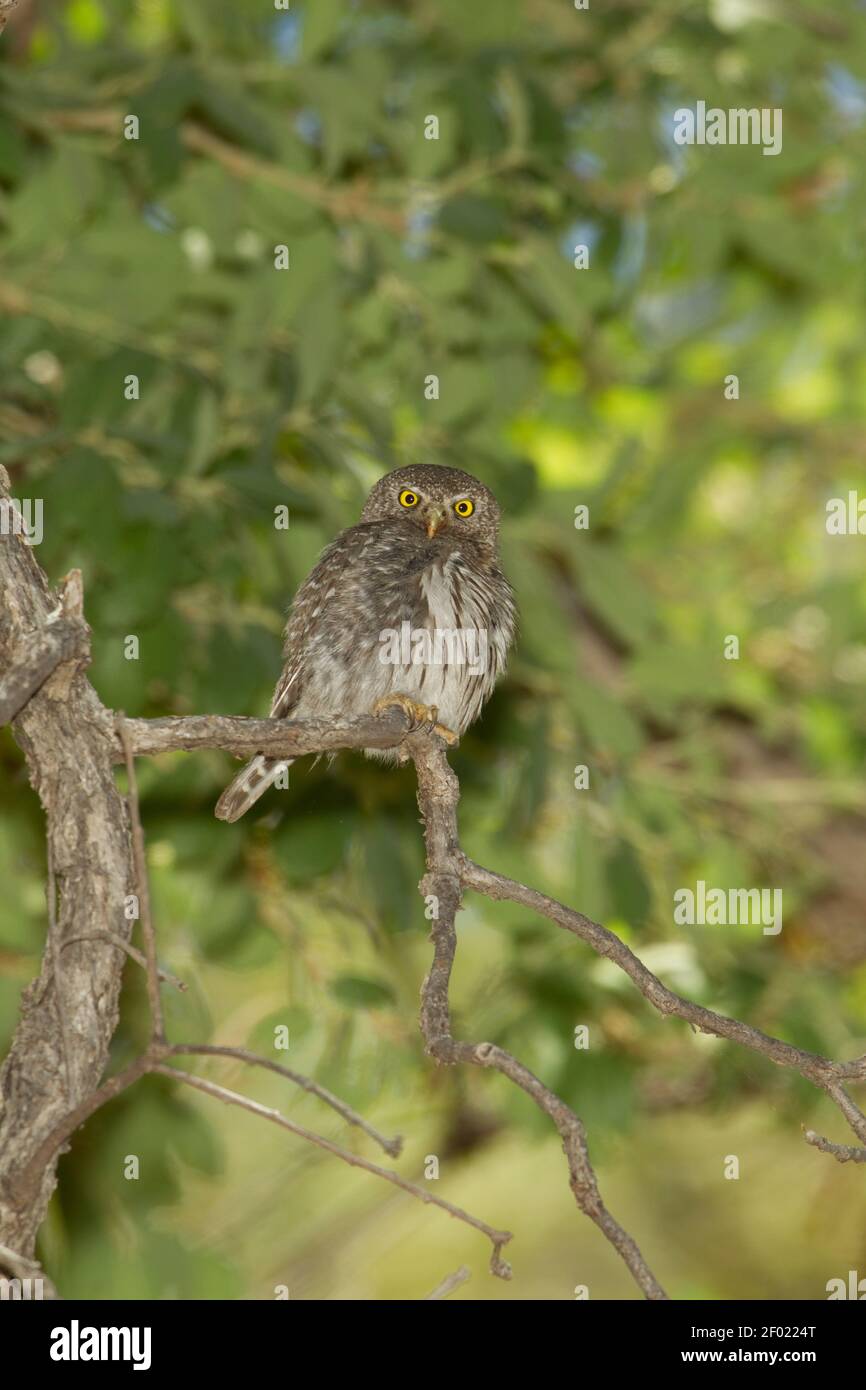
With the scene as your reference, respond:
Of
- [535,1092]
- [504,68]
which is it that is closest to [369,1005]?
[535,1092]

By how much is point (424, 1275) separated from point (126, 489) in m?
5.40

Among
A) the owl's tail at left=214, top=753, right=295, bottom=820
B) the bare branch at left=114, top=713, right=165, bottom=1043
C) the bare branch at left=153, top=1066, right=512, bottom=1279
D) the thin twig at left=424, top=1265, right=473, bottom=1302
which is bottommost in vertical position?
the thin twig at left=424, top=1265, right=473, bottom=1302

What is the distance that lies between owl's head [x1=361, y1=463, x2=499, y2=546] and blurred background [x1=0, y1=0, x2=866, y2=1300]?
34cm

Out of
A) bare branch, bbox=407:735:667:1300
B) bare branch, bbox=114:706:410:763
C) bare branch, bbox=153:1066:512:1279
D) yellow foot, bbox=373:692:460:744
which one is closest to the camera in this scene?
bare branch, bbox=153:1066:512:1279

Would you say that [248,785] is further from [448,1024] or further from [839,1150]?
[839,1150]

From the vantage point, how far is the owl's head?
504 centimetres

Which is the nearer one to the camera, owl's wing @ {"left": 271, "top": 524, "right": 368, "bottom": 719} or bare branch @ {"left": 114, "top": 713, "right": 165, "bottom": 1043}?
bare branch @ {"left": 114, "top": 713, "right": 165, "bottom": 1043}

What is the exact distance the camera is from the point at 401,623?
4.68m

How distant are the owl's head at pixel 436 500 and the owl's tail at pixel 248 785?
929mm

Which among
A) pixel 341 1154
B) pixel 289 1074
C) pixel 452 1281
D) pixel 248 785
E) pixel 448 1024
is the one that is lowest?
pixel 452 1281

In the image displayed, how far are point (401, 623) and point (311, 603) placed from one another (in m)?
0.37
